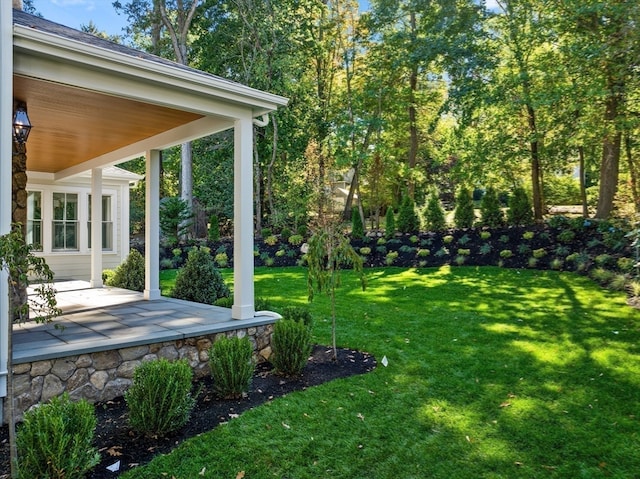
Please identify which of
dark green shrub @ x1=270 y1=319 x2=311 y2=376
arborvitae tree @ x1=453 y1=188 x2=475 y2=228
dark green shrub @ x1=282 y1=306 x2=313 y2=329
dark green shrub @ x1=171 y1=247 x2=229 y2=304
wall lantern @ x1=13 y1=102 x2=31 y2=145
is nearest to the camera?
wall lantern @ x1=13 y1=102 x2=31 y2=145

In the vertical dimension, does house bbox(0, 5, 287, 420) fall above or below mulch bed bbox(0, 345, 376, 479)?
above

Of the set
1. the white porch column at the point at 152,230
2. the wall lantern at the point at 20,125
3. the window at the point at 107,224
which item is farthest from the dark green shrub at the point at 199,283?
the window at the point at 107,224

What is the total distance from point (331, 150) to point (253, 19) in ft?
15.7

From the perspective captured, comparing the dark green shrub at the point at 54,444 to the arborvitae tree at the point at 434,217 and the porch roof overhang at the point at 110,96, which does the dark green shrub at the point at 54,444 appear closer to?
the porch roof overhang at the point at 110,96

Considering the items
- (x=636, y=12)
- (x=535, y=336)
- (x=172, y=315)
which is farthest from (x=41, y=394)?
(x=636, y=12)

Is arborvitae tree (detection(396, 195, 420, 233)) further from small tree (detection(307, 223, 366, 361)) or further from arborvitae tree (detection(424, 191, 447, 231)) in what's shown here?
small tree (detection(307, 223, 366, 361))

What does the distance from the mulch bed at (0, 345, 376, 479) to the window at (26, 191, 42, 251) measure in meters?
7.76

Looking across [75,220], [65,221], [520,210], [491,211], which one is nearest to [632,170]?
[520,210]

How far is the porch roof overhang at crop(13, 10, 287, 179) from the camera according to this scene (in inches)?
136

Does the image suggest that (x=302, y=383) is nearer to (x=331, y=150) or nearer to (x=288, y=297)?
(x=288, y=297)

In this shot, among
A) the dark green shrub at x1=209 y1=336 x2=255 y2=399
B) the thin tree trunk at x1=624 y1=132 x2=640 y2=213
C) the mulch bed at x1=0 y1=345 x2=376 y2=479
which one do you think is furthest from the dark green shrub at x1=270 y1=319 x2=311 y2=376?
the thin tree trunk at x1=624 y1=132 x2=640 y2=213

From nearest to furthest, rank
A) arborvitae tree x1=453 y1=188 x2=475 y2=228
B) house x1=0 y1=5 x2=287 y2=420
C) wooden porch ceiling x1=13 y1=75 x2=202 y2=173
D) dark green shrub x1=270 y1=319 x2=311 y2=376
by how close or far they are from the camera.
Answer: house x1=0 y1=5 x2=287 y2=420, dark green shrub x1=270 y1=319 x2=311 y2=376, wooden porch ceiling x1=13 y1=75 x2=202 y2=173, arborvitae tree x1=453 y1=188 x2=475 y2=228

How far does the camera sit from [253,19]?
13.4 metres

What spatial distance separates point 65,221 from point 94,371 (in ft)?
25.8
